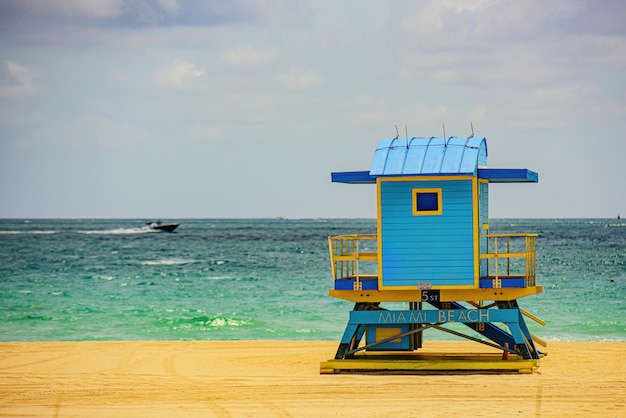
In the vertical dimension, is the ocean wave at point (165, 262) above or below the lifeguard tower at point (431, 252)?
below

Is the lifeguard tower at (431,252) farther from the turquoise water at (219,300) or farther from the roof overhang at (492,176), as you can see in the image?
Result: the turquoise water at (219,300)

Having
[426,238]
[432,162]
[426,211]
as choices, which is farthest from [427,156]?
[426,238]

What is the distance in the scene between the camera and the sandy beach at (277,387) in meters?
15.9

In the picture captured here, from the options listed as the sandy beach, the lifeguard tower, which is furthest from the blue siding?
the sandy beach

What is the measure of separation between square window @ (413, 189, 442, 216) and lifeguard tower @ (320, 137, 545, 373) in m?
0.02

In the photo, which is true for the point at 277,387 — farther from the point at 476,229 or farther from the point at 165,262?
the point at 165,262

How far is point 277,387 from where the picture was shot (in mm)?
17875

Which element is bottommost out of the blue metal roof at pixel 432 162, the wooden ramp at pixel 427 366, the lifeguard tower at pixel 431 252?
the wooden ramp at pixel 427 366

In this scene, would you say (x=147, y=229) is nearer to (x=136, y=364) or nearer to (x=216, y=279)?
(x=216, y=279)

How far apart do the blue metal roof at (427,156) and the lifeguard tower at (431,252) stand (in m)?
0.02

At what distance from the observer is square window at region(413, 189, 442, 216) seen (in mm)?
18344

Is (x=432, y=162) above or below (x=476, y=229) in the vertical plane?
above

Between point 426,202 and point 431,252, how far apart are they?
0.81 meters

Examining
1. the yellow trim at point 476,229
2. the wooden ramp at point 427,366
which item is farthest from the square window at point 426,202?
the wooden ramp at point 427,366
